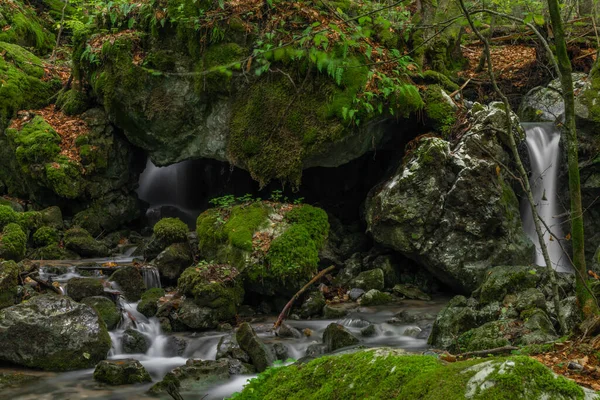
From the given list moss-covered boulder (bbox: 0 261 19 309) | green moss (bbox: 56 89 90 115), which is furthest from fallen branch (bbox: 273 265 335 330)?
green moss (bbox: 56 89 90 115)

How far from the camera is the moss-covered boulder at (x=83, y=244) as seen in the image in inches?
445

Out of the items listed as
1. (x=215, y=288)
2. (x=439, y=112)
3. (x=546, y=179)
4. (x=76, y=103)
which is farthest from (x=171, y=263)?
(x=546, y=179)

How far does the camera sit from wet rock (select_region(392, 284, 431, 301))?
10131 millimetres

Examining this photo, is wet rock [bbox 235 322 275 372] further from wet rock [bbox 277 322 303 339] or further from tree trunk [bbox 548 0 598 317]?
tree trunk [bbox 548 0 598 317]

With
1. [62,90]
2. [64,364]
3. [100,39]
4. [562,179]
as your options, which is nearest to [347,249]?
[562,179]

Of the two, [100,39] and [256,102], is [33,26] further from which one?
[256,102]

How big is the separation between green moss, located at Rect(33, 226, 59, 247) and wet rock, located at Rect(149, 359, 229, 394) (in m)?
6.20

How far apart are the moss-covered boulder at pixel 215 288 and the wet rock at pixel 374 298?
7.36 ft

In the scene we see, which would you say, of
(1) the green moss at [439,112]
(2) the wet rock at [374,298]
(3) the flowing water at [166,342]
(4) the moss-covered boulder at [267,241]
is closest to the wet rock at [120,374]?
(3) the flowing water at [166,342]

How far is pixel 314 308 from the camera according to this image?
9086 mm

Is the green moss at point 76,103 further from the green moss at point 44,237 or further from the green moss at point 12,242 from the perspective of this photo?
the green moss at point 12,242

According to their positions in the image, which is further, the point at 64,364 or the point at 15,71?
the point at 15,71

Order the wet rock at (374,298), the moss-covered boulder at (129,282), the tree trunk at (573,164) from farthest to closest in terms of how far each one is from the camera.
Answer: the wet rock at (374,298) < the moss-covered boulder at (129,282) < the tree trunk at (573,164)

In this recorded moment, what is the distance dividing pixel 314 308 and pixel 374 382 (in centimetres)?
671
